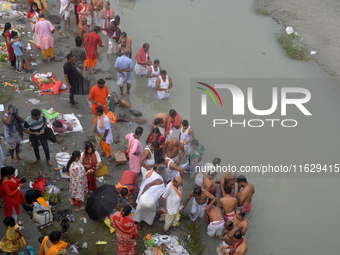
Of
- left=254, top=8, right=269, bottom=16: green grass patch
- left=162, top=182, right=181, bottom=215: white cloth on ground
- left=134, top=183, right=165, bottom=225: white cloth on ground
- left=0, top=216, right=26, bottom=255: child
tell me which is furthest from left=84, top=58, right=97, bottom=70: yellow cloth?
left=254, top=8, right=269, bottom=16: green grass patch

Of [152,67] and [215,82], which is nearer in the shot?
[152,67]

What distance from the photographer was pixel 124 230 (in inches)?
204

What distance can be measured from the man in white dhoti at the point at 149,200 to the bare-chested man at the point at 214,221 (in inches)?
47.5

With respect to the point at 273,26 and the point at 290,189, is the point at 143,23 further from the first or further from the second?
the point at 290,189

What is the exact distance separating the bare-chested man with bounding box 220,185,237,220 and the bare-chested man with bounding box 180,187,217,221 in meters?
0.21

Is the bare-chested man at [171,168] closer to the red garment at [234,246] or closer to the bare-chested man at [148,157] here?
the bare-chested man at [148,157]

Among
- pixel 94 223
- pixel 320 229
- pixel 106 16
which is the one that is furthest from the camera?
pixel 106 16

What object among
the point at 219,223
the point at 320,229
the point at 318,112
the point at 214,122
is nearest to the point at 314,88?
the point at 318,112

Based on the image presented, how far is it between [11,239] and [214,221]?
3.75 meters

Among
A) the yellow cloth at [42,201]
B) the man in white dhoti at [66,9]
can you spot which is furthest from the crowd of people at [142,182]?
the man in white dhoti at [66,9]

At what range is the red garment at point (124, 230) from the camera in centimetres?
512

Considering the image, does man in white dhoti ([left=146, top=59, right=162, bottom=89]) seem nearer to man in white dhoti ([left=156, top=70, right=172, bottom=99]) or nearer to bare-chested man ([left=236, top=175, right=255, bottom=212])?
man in white dhoti ([left=156, top=70, right=172, bottom=99])

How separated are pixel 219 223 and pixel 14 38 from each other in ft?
24.4

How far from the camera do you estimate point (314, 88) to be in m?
11.7
